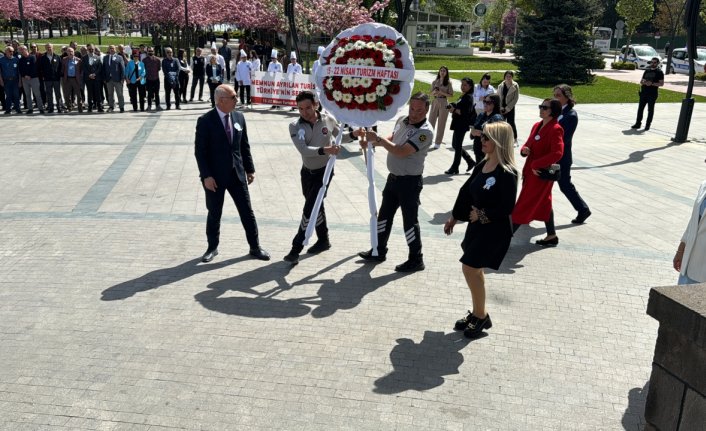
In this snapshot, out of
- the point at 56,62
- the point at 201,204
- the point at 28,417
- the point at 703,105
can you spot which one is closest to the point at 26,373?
the point at 28,417

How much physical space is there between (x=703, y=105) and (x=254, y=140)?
1805 cm

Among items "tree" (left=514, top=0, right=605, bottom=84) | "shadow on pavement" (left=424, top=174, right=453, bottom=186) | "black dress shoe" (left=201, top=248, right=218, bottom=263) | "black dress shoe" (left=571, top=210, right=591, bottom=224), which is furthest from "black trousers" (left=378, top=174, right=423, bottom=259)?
"tree" (left=514, top=0, right=605, bottom=84)

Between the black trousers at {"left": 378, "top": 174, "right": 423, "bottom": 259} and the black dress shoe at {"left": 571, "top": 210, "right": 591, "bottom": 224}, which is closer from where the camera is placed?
the black trousers at {"left": 378, "top": 174, "right": 423, "bottom": 259}

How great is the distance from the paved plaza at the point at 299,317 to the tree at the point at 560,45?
825 inches

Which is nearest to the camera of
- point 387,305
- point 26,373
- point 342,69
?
point 26,373

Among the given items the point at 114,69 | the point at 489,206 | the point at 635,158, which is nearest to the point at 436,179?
the point at 635,158

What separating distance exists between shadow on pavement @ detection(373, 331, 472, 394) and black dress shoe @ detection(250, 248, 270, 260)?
2297mm

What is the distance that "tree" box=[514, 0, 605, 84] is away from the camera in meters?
29.5

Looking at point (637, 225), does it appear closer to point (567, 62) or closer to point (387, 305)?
point (387, 305)

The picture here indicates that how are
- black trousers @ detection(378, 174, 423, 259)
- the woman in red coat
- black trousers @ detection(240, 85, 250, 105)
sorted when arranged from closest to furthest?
black trousers @ detection(378, 174, 423, 259), the woman in red coat, black trousers @ detection(240, 85, 250, 105)

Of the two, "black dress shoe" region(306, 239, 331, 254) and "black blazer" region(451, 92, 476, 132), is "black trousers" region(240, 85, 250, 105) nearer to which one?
"black blazer" region(451, 92, 476, 132)

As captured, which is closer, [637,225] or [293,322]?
[293,322]

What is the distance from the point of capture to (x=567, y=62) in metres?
29.8

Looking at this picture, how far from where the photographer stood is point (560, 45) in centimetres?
2944
